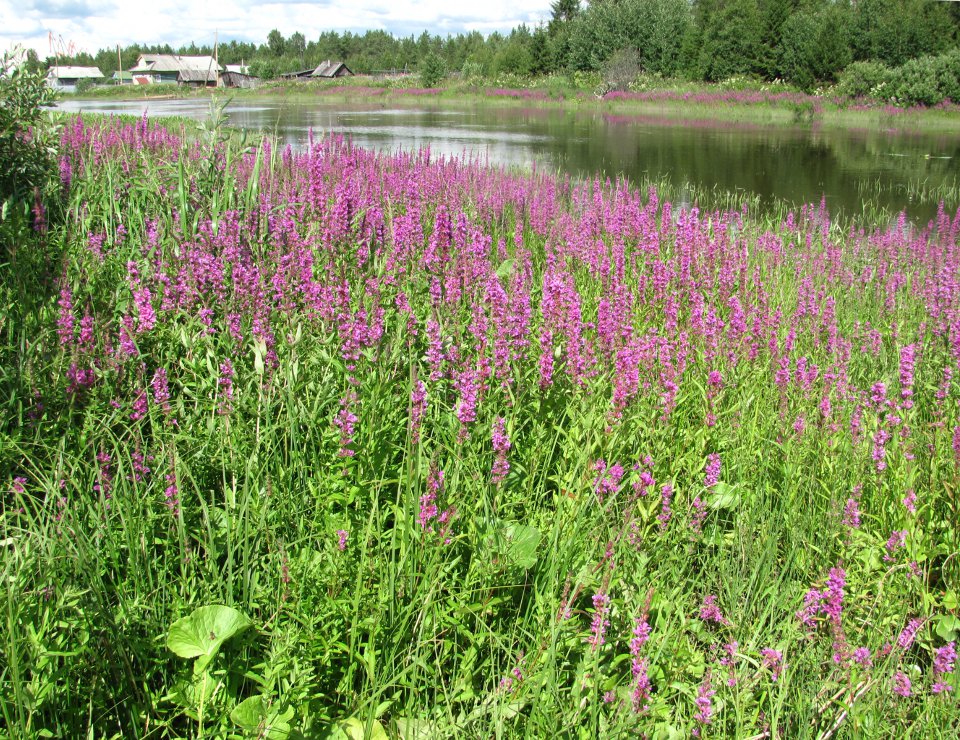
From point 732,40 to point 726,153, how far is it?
34.0 metres

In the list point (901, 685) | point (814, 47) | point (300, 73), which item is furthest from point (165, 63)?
point (901, 685)

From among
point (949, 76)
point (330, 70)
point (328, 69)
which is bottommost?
point (949, 76)

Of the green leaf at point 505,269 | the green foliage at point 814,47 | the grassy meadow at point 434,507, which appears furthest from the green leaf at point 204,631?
the green foliage at point 814,47

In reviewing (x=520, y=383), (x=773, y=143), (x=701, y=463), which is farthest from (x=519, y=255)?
(x=773, y=143)

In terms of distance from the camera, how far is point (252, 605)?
204 centimetres

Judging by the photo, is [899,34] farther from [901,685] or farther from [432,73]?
[901,685]

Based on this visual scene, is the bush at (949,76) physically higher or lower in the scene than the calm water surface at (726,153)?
higher

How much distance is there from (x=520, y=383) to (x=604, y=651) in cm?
129

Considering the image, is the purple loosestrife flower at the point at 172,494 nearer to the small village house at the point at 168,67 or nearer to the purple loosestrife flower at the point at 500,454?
the purple loosestrife flower at the point at 500,454

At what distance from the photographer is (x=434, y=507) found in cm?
205

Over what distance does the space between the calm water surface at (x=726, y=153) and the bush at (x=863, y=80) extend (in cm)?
945

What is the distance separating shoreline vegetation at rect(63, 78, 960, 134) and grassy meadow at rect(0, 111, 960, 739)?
71.9ft

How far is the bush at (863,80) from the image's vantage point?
3791 centimetres

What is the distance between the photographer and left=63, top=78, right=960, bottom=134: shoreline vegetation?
33125 millimetres
